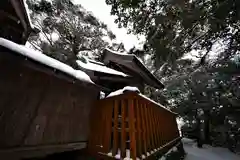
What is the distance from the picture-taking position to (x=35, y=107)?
3.14 metres

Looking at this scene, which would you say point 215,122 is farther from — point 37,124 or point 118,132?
point 37,124

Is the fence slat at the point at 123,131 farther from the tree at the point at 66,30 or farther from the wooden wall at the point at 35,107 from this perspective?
the tree at the point at 66,30

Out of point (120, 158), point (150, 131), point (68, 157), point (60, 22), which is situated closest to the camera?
point (120, 158)

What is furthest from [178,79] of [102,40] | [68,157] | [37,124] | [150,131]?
[102,40]

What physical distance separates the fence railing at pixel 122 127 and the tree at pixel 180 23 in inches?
158

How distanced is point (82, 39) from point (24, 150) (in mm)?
16799

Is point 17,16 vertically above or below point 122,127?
above

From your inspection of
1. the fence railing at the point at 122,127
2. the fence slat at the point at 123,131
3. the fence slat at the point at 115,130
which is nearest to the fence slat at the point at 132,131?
the fence railing at the point at 122,127

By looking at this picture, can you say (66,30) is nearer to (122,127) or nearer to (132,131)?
(122,127)

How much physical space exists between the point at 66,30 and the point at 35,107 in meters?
16.4

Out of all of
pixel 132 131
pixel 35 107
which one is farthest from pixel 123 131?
pixel 35 107

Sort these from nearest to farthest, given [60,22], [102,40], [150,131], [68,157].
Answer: [68,157], [150,131], [60,22], [102,40]

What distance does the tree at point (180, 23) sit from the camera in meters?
6.70

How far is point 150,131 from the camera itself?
16.3 feet
